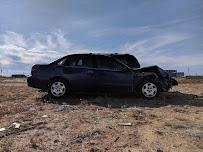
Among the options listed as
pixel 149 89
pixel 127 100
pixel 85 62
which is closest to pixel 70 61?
pixel 85 62

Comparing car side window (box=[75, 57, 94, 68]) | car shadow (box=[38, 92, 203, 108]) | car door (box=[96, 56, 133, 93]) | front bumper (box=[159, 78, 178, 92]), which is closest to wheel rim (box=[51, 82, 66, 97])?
car shadow (box=[38, 92, 203, 108])

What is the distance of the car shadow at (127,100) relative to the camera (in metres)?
12.7

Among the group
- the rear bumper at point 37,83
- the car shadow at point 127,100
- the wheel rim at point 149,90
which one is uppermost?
the rear bumper at point 37,83

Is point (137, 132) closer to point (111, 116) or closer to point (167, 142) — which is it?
point (167, 142)

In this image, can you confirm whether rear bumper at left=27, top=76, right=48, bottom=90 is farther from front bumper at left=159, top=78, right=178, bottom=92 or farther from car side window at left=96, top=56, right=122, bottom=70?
front bumper at left=159, top=78, right=178, bottom=92

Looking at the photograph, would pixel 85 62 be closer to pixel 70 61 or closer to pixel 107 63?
pixel 70 61

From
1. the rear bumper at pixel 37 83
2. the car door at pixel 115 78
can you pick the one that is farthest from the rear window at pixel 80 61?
the rear bumper at pixel 37 83

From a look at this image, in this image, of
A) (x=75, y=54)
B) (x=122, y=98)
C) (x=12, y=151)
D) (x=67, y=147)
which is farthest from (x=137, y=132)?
(x=75, y=54)

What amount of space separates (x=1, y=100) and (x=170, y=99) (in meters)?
5.25

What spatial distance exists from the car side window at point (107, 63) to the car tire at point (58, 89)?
127 centimetres

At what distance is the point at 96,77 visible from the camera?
1390cm

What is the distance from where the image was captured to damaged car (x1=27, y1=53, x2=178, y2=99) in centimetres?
1364

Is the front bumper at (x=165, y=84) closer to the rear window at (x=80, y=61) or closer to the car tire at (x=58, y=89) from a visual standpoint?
the rear window at (x=80, y=61)

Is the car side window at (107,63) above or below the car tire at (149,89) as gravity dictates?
above
